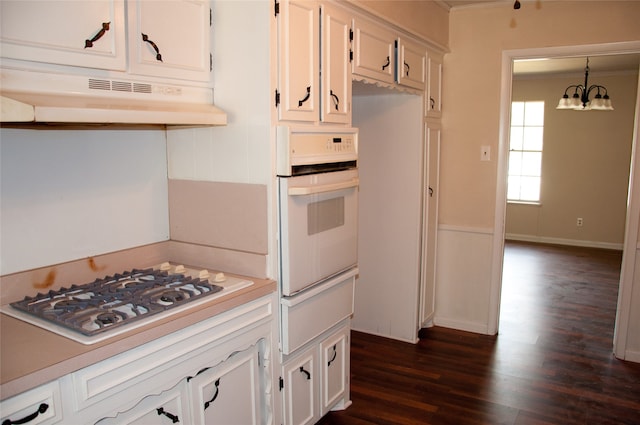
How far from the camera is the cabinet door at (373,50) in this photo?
2.62 meters

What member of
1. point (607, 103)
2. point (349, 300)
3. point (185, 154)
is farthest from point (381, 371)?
point (607, 103)

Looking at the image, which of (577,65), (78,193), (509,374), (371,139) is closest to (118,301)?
(78,193)

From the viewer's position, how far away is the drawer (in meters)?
2.20

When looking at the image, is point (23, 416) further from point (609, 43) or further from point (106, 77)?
point (609, 43)

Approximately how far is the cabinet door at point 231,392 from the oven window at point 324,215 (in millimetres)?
580

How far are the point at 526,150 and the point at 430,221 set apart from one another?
437cm

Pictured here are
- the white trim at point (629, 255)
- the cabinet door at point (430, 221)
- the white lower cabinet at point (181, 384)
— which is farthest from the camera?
the cabinet door at point (430, 221)

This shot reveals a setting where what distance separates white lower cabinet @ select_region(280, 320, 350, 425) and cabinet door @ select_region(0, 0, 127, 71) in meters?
1.47

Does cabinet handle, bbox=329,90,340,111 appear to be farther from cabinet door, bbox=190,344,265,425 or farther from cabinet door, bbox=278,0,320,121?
cabinet door, bbox=190,344,265,425

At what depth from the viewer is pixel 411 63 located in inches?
128

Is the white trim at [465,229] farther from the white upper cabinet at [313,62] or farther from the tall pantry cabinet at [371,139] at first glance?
the white upper cabinet at [313,62]

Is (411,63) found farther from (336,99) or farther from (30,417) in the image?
(30,417)

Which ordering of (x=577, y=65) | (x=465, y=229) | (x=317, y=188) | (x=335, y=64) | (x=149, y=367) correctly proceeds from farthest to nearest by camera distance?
(x=577, y=65)
(x=465, y=229)
(x=335, y=64)
(x=317, y=188)
(x=149, y=367)

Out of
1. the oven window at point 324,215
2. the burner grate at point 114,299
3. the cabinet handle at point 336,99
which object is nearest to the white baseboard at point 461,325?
the oven window at point 324,215
